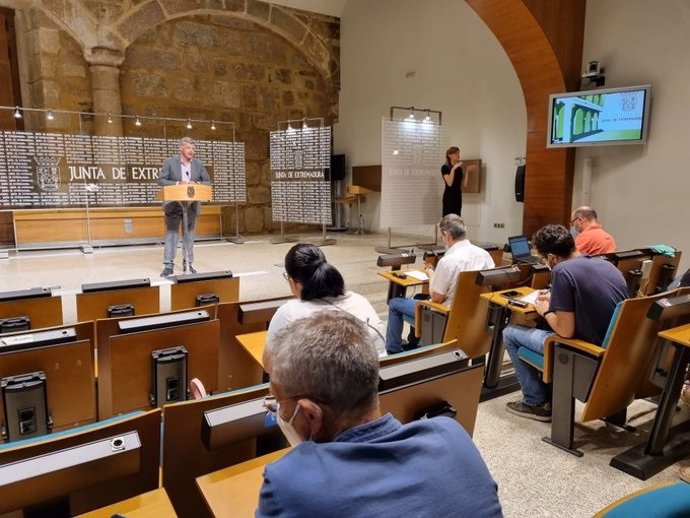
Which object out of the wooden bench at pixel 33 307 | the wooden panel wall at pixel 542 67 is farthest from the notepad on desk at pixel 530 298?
the wooden panel wall at pixel 542 67

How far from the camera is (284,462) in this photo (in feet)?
2.73

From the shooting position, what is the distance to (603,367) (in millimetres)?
2207

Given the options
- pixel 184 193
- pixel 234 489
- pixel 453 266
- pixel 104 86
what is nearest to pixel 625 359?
pixel 453 266

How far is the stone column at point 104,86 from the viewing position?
26.9 feet

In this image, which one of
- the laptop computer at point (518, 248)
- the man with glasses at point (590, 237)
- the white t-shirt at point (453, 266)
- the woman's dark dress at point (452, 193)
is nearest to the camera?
the white t-shirt at point (453, 266)

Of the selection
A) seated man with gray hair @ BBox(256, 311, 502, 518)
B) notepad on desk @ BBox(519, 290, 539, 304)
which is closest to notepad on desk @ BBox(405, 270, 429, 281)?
notepad on desk @ BBox(519, 290, 539, 304)

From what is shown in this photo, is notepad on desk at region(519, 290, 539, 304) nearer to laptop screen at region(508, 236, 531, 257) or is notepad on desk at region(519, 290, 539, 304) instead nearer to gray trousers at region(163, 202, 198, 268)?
laptop screen at region(508, 236, 531, 257)

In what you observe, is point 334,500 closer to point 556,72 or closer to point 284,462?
point 284,462

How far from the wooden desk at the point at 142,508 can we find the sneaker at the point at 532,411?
217 centimetres

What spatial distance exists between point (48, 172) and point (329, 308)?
23.1ft

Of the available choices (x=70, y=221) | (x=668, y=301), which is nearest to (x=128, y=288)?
(x=668, y=301)

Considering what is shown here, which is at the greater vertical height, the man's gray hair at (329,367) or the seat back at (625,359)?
the man's gray hair at (329,367)

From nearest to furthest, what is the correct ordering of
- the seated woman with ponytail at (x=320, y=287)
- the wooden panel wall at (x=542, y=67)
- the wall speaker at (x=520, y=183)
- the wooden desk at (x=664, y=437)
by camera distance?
the seated woman with ponytail at (x=320, y=287) → the wooden desk at (x=664, y=437) → the wooden panel wall at (x=542, y=67) → the wall speaker at (x=520, y=183)

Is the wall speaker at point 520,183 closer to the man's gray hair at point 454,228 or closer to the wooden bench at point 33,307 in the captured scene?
the man's gray hair at point 454,228
